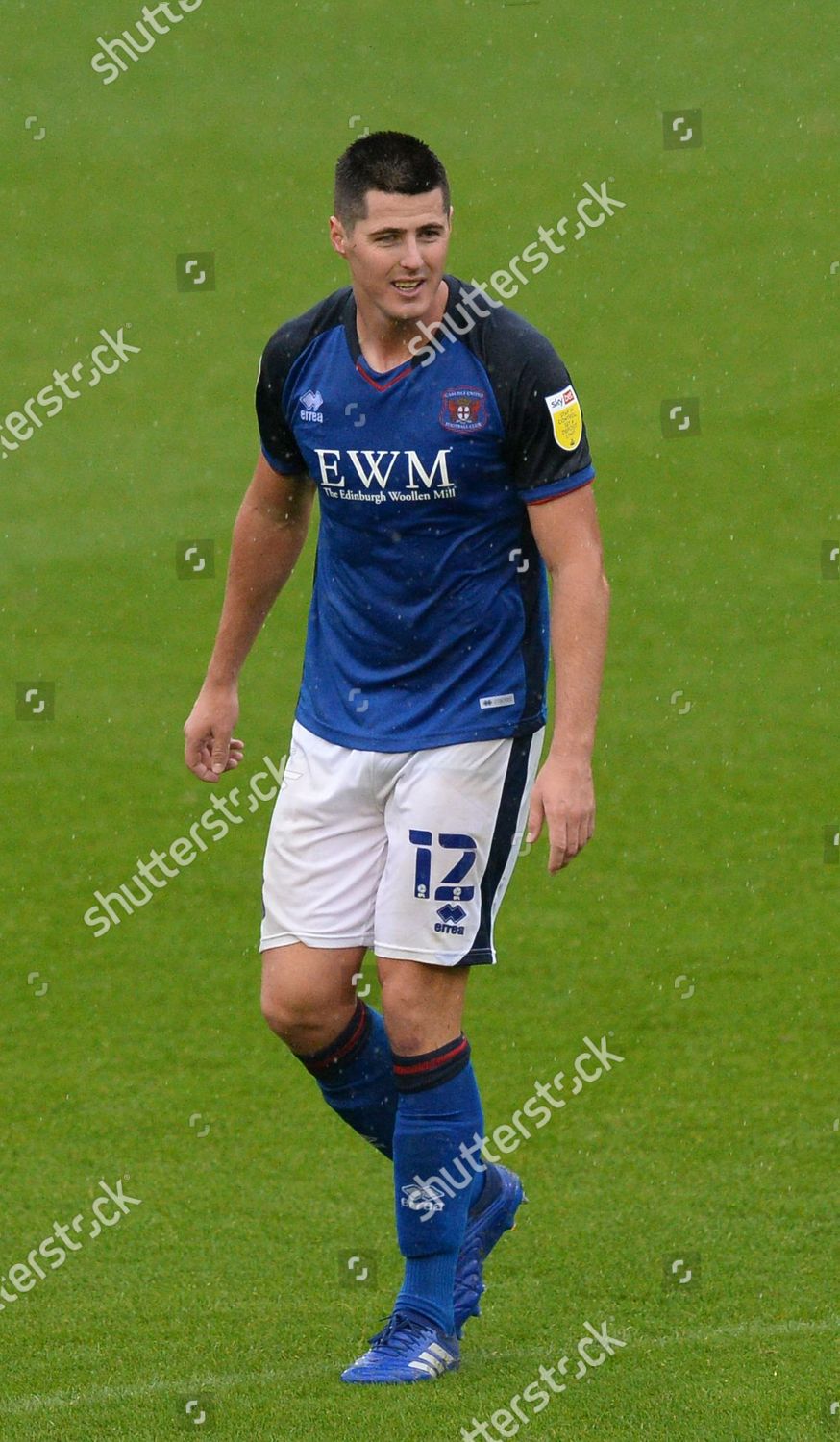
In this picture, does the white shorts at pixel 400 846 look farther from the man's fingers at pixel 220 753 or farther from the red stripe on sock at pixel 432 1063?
the man's fingers at pixel 220 753

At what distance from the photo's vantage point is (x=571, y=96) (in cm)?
1520

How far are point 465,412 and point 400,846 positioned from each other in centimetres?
83

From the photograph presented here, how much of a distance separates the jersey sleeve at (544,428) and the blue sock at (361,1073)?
3.83 feet

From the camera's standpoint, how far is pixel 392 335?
4.07m

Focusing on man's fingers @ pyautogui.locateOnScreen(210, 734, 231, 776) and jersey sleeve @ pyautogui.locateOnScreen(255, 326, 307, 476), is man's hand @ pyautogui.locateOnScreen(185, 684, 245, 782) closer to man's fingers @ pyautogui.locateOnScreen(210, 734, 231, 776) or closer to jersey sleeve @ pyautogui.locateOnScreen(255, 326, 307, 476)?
man's fingers @ pyautogui.locateOnScreen(210, 734, 231, 776)

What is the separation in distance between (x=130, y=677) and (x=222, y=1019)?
3.28 meters

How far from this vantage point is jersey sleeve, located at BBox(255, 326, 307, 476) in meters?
4.25

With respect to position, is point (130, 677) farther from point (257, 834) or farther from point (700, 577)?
point (700, 577)

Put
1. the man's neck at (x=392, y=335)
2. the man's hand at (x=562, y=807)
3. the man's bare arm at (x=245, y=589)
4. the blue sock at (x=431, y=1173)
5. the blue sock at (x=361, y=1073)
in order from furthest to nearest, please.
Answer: the man's bare arm at (x=245, y=589) → the blue sock at (x=361, y=1073) → the blue sock at (x=431, y=1173) → the man's neck at (x=392, y=335) → the man's hand at (x=562, y=807)

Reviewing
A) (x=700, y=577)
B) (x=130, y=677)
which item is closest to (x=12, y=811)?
(x=130, y=677)

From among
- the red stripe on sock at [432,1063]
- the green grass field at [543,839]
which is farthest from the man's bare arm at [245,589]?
the green grass field at [543,839]

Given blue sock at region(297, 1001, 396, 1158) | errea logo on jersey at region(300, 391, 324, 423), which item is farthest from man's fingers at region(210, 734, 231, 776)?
errea logo on jersey at region(300, 391, 324, 423)

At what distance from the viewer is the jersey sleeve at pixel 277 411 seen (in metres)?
4.25

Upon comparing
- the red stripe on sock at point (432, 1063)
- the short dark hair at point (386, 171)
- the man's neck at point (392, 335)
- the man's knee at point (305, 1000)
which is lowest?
the red stripe on sock at point (432, 1063)
